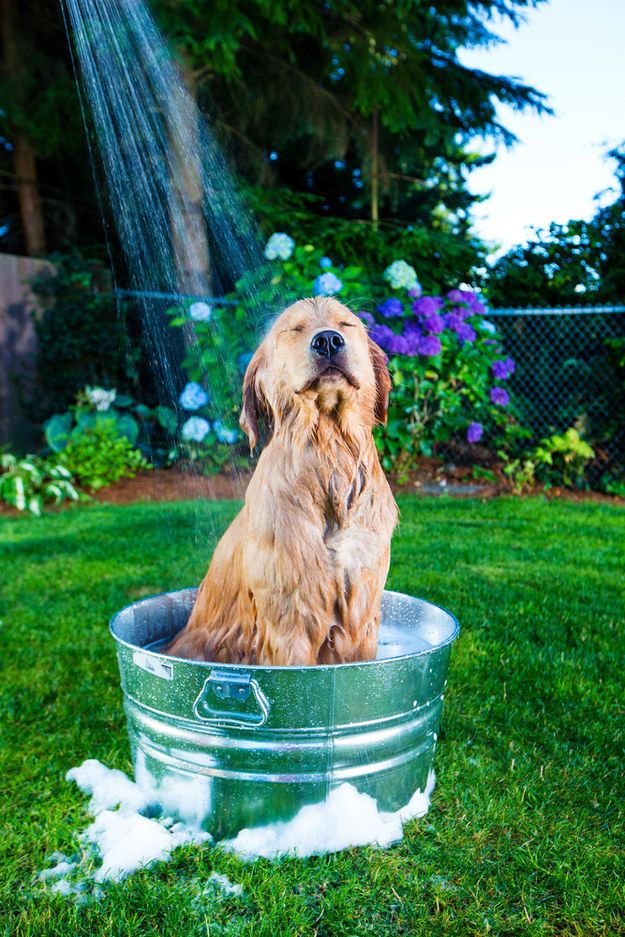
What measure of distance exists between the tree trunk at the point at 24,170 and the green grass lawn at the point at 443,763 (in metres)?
Answer: 5.56

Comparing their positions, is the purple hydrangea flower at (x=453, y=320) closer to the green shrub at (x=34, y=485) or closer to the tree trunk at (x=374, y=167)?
the tree trunk at (x=374, y=167)

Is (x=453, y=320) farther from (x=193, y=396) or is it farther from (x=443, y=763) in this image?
(x=443, y=763)

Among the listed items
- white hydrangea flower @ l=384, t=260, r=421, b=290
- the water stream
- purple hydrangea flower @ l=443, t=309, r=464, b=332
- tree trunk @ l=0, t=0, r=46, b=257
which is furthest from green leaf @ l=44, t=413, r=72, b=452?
purple hydrangea flower @ l=443, t=309, r=464, b=332

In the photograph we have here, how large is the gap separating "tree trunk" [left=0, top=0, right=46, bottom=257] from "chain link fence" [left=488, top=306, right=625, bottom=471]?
5.63m

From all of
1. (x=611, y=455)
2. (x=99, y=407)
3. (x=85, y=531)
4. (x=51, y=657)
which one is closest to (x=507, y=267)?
(x=611, y=455)

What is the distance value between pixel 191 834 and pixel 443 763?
90cm

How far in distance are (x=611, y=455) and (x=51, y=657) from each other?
5793 millimetres

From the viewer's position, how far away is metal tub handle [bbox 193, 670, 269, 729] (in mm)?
1817

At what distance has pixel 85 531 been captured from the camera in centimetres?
577

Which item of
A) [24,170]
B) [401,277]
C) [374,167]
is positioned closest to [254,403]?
[401,277]

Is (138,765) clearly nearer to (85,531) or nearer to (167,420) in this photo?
(85,531)

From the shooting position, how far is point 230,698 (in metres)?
1.84

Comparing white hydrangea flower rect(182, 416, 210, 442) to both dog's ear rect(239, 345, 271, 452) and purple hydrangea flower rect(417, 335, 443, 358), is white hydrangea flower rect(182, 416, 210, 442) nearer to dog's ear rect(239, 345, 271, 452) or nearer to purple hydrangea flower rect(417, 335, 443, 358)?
purple hydrangea flower rect(417, 335, 443, 358)

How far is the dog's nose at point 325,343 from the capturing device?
6.10 ft
